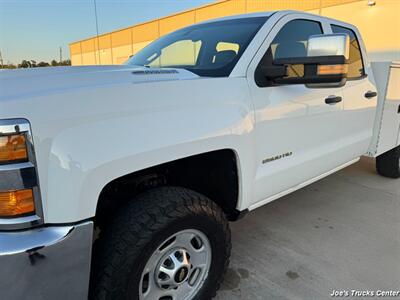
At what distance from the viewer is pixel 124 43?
25.7 meters

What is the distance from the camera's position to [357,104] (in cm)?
319

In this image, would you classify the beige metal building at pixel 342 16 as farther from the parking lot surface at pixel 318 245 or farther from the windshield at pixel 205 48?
the parking lot surface at pixel 318 245

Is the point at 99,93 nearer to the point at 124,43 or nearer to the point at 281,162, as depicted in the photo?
the point at 281,162

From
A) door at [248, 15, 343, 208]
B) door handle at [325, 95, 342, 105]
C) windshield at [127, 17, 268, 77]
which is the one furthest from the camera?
door handle at [325, 95, 342, 105]

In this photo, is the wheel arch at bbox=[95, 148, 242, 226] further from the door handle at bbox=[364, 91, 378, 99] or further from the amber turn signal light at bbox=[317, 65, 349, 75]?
the door handle at bbox=[364, 91, 378, 99]

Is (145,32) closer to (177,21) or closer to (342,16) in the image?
(177,21)

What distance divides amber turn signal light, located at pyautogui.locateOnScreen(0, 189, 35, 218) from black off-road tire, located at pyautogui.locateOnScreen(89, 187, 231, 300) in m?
0.44

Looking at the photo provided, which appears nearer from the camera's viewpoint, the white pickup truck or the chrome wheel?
the white pickup truck

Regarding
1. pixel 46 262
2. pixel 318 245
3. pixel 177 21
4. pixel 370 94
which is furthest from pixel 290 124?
pixel 177 21

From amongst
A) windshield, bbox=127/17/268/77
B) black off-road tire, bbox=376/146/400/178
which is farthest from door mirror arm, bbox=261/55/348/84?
black off-road tire, bbox=376/146/400/178

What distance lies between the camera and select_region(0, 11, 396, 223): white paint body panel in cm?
135

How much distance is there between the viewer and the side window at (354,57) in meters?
3.26

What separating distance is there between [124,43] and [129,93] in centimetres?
2596

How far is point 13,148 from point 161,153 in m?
0.63
